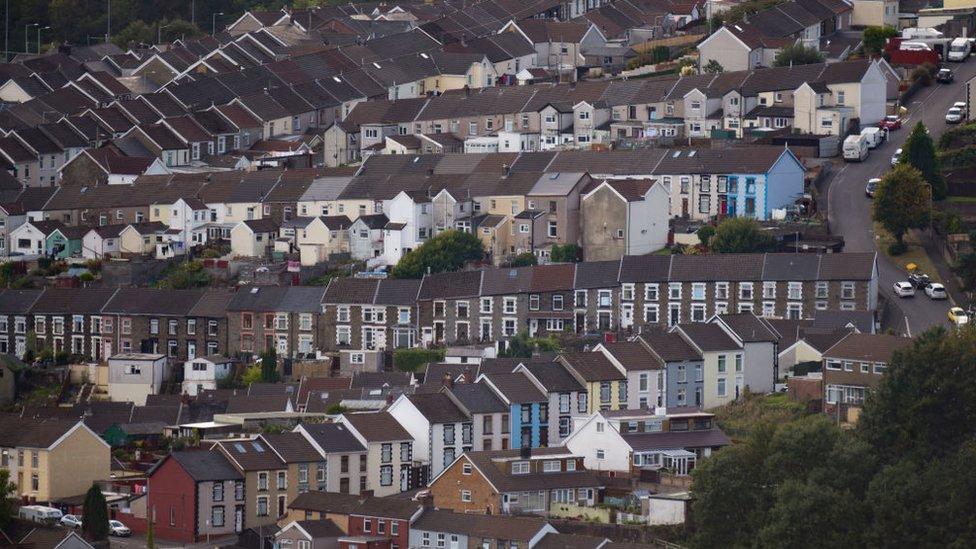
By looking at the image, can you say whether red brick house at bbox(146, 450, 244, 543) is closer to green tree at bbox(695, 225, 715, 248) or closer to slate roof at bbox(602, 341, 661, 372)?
slate roof at bbox(602, 341, 661, 372)

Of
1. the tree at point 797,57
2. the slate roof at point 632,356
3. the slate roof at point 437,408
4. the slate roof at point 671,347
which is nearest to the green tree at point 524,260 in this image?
the slate roof at point 671,347

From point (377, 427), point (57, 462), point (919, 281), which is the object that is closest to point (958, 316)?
point (919, 281)

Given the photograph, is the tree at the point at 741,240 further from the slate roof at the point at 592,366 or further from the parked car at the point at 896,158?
the slate roof at the point at 592,366

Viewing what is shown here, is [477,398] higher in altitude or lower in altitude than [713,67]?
lower

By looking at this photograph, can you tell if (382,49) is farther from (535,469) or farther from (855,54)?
(535,469)

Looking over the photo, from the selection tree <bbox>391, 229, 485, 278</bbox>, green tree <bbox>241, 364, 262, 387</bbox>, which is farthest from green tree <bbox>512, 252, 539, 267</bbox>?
green tree <bbox>241, 364, 262, 387</bbox>

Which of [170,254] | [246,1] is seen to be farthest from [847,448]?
[246,1]

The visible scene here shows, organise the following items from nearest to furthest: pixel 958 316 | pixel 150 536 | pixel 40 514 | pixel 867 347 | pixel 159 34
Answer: pixel 150 536 → pixel 40 514 → pixel 867 347 → pixel 958 316 → pixel 159 34

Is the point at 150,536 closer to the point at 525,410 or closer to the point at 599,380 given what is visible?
the point at 525,410
